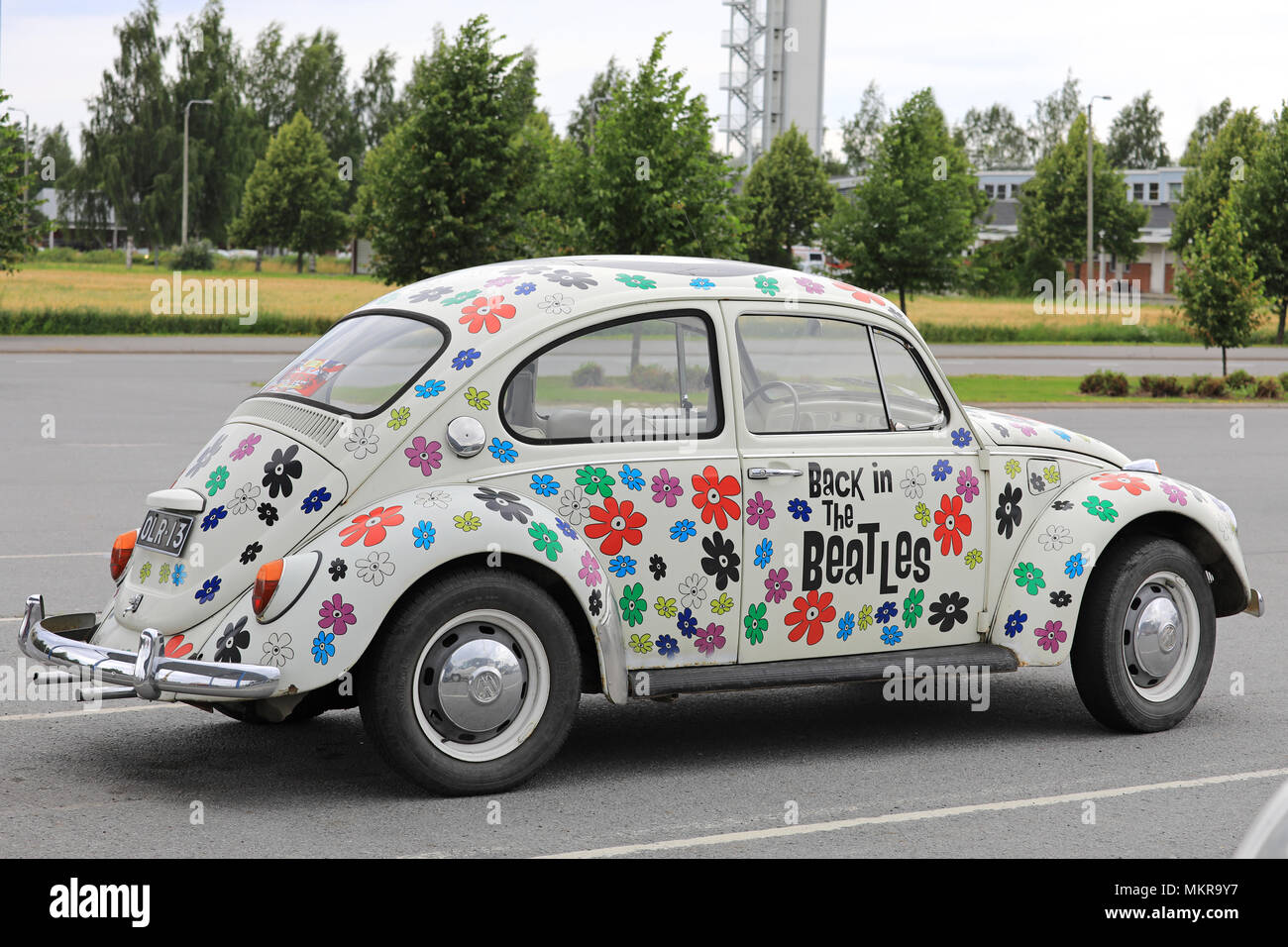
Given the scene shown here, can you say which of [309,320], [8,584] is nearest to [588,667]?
[8,584]

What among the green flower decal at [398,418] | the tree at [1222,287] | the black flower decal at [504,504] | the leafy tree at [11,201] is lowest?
the black flower decal at [504,504]

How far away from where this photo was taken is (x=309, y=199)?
8938 cm

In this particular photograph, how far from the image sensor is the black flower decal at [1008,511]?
618 cm

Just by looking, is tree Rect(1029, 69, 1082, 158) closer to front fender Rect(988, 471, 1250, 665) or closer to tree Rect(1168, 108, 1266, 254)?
tree Rect(1168, 108, 1266, 254)

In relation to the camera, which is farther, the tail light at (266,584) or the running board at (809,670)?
the running board at (809,670)

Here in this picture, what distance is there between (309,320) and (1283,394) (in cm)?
2690

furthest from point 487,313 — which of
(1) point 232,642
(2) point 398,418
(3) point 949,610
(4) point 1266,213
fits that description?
(4) point 1266,213

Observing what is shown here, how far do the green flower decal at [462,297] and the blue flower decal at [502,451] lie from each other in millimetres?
631

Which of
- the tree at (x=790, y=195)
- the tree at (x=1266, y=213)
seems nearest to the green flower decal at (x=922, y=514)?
the tree at (x=1266, y=213)

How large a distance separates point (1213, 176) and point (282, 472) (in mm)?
69418

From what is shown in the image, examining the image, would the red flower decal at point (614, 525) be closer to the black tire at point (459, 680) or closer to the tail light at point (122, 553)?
the black tire at point (459, 680)

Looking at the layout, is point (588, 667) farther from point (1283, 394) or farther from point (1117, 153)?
point (1117, 153)

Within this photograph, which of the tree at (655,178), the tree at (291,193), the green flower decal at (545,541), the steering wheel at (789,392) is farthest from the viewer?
the tree at (291,193)

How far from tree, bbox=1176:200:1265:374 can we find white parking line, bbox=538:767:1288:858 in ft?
89.0
